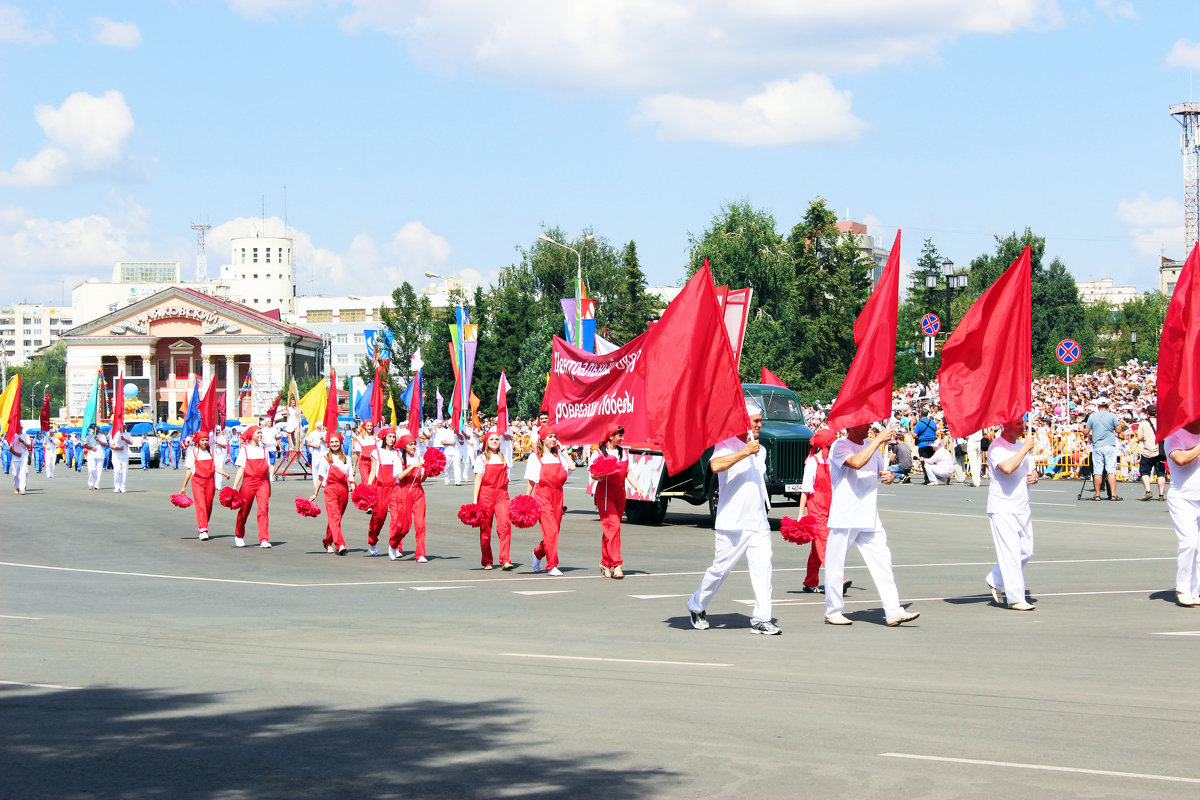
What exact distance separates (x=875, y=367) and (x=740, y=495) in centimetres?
181

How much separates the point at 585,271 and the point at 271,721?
2872 inches

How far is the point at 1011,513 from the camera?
A: 12.3 m

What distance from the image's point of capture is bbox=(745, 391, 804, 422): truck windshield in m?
25.1

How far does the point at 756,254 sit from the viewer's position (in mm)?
72000

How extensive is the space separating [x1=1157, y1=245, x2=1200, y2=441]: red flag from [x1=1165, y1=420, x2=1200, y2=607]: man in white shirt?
136 millimetres

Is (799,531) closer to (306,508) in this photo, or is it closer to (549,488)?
(549,488)

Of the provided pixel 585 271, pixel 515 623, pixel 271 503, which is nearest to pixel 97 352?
pixel 585 271

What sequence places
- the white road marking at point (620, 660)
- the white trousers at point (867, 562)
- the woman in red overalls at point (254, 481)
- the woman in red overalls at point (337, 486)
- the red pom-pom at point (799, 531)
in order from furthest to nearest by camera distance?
the woman in red overalls at point (254, 481), the woman in red overalls at point (337, 486), the red pom-pom at point (799, 531), the white trousers at point (867, 562), the white road marking at point (620, 660)

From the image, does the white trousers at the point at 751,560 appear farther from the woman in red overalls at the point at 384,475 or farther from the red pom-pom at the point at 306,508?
the red pom-pom at the point at 306,508

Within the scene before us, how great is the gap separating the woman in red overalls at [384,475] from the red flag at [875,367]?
8.07 meters

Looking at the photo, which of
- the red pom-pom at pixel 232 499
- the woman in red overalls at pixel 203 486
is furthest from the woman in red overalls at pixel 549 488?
the woman in red overalls at pixel 203 486

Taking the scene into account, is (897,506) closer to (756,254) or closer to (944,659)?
(944,659)

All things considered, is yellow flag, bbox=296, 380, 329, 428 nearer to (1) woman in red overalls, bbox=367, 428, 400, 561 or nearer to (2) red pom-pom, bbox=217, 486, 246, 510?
(2) red pom-pom, bbox=217, 486, 246, 510

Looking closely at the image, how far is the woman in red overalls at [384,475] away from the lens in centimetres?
1823
